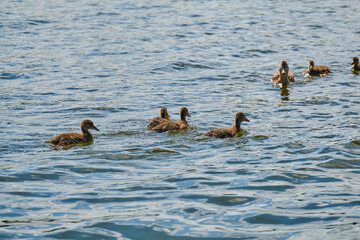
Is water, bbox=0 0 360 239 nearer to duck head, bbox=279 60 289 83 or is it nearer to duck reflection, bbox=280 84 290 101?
duck reflection, bbox=280 84 290 101

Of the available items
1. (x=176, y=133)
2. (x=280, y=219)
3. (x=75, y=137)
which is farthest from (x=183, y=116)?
(x=280, y=219)

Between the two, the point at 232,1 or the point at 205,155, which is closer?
the point at 205,155

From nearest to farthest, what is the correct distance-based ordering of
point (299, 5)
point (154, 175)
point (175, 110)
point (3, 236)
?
point (3, 236)
point (154, 175)
point (175, 110)
point (299, 5)

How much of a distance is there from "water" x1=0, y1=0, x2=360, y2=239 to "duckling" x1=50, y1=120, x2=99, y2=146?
21cm

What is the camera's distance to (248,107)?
15.4 meters

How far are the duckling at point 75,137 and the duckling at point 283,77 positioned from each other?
23.3 feet

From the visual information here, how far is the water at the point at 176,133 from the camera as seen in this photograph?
8.41 metres

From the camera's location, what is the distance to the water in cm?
841

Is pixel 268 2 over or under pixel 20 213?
over

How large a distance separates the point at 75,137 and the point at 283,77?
7.94m

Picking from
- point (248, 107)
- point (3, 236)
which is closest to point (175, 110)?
point (248, 107)

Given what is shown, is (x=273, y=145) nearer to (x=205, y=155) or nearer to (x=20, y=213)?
(x=205, y=155)

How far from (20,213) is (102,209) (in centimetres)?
109

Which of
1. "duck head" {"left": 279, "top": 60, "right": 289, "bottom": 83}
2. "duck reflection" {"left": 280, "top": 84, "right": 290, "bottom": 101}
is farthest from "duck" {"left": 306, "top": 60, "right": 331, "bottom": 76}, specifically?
"duck reflection" {"left": 280, "top": 84, "right": 290, "bottom": 101}
